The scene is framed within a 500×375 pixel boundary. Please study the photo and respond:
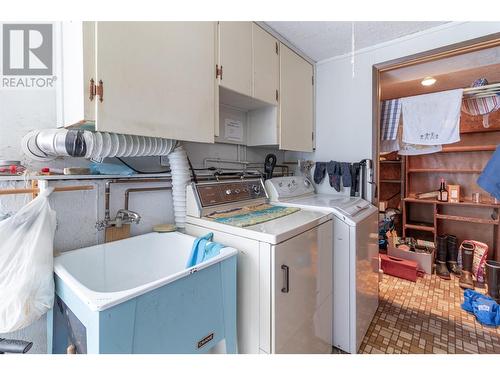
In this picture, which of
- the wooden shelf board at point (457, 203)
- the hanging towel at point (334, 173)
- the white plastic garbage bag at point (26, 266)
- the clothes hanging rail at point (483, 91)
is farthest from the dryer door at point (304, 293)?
the wooden shelf board at point (457, 203)

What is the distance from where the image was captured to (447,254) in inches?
123

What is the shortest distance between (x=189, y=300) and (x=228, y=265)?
241 mm

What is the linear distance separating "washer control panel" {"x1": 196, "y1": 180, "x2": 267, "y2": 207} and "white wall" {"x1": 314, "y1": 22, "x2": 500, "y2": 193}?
0.94 meters

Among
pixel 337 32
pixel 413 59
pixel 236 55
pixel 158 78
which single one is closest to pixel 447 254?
pixel 413 59

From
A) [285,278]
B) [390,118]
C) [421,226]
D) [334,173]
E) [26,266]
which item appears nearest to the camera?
[26,266]

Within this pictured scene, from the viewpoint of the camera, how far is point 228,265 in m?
1.14

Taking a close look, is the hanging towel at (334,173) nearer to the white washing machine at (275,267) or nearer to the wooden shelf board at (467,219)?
the white washing machine at (275,267)

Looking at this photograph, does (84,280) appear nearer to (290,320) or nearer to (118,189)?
(118,189)

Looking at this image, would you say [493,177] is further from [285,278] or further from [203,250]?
[203,250]

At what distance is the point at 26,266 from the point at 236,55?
166 cm

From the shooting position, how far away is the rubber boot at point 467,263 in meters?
2.66

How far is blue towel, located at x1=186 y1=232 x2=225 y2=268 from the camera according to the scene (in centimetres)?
118

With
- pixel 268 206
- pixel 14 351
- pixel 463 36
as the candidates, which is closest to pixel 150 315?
pixel 14 351
